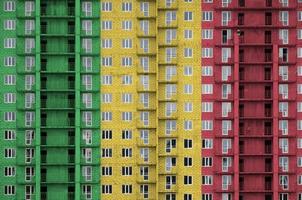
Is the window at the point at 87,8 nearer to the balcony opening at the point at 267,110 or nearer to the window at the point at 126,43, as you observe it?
the window at the point at 126,43

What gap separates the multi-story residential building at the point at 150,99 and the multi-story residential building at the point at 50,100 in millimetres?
2563

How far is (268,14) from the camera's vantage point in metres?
115

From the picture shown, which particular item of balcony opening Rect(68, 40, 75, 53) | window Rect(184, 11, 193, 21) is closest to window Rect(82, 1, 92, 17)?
balcony opening Rect(68, 40, 75, 53)

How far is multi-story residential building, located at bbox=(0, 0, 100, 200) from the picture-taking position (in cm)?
11238

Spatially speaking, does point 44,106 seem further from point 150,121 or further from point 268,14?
point 268,14

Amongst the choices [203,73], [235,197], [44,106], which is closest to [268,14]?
[203,73]

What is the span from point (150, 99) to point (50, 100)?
1598 cm

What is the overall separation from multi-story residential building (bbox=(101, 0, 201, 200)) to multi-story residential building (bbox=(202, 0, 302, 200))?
2.11m

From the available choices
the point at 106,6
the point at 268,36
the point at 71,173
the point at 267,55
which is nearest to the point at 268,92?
the point at 267,55

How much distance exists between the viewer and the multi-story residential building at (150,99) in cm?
11331

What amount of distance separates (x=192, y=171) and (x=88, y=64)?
23.9m

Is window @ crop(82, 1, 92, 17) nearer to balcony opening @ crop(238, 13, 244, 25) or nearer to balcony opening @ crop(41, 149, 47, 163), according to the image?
balcony opening @ crop(41, 149, 47, 163)

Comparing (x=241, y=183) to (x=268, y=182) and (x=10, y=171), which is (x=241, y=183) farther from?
(x=10, y=171)

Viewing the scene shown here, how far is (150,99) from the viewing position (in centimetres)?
11456
